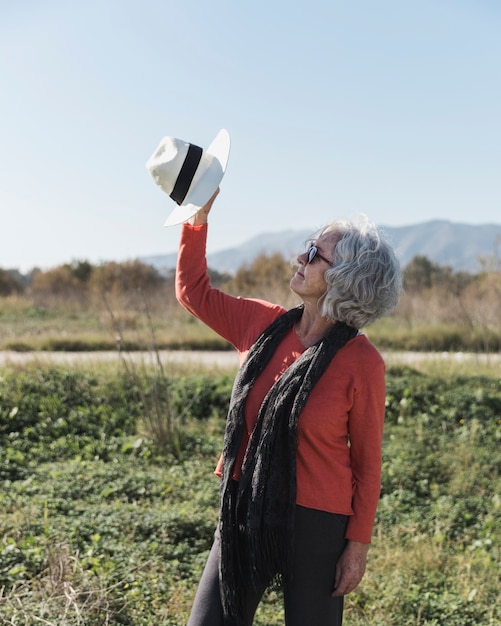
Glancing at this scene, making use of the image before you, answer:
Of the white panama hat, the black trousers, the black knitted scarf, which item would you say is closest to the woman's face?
the black knitted scarf

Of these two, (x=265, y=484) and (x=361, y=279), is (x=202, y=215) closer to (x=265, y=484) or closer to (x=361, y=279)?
(x=361, y=279)

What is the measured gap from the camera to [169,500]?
17.0 feet

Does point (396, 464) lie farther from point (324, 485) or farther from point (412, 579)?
point (324, 485)

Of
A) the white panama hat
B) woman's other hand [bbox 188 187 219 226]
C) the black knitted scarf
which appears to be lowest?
the black knitted scarf

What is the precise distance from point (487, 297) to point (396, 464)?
8703 mm

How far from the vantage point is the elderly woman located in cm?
223

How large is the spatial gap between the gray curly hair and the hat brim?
52 cm

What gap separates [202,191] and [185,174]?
0.31 ft

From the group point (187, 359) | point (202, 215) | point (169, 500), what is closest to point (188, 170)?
point (202, 215)

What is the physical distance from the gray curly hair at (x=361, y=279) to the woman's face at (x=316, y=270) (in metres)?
0.03

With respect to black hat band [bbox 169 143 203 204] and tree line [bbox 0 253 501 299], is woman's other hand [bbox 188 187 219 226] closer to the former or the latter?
black hat band [bbox 169 143 203 204]

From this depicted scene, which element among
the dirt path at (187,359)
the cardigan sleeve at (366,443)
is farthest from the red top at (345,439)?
the dirt path at (187,359)

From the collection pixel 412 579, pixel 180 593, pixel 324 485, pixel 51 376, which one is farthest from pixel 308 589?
pixel 51 376

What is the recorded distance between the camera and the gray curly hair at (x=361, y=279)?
228 centimetres
